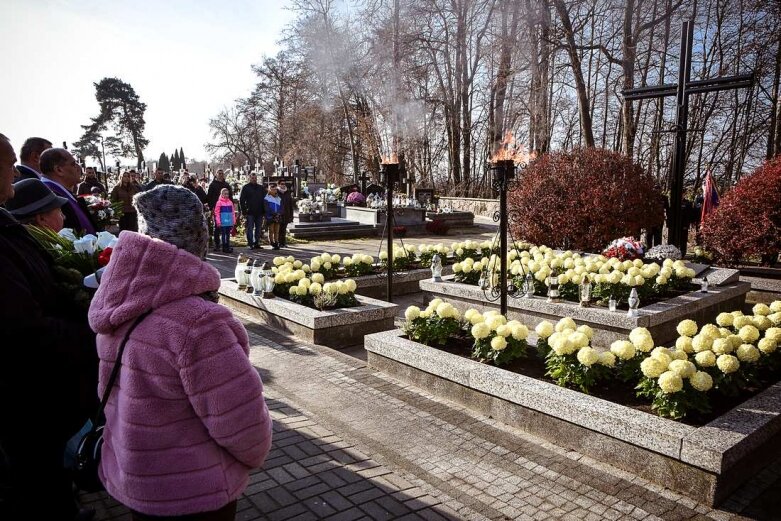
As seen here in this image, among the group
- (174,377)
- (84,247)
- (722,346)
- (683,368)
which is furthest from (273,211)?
(174,377)

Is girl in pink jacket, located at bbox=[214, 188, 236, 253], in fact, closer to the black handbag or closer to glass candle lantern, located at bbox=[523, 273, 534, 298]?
glass candle lantern, located at bbox=[523, 273, 534, 298]

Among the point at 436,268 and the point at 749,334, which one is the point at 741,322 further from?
the point at 436,268

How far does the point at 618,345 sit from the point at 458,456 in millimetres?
1628

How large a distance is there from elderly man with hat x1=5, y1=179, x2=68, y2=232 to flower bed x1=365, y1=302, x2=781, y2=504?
340 centimetres

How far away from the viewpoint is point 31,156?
4934 millimetres

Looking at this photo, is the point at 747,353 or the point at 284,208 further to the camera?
the point at 284,208

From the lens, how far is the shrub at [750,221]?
9914 mm

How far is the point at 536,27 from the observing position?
2295 centimetres

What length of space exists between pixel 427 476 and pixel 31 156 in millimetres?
4339

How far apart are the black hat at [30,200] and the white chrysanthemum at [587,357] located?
13.0 ft

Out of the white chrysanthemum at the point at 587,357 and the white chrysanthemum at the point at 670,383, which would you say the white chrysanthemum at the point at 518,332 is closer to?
the white chrysanthemum at the point at 587,357

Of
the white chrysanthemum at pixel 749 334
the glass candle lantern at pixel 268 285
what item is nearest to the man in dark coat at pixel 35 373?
the white chrysanthemum at pixel 749 334

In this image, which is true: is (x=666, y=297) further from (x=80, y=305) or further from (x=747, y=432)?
(x=80, y=305)

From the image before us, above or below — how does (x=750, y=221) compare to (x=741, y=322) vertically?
above
